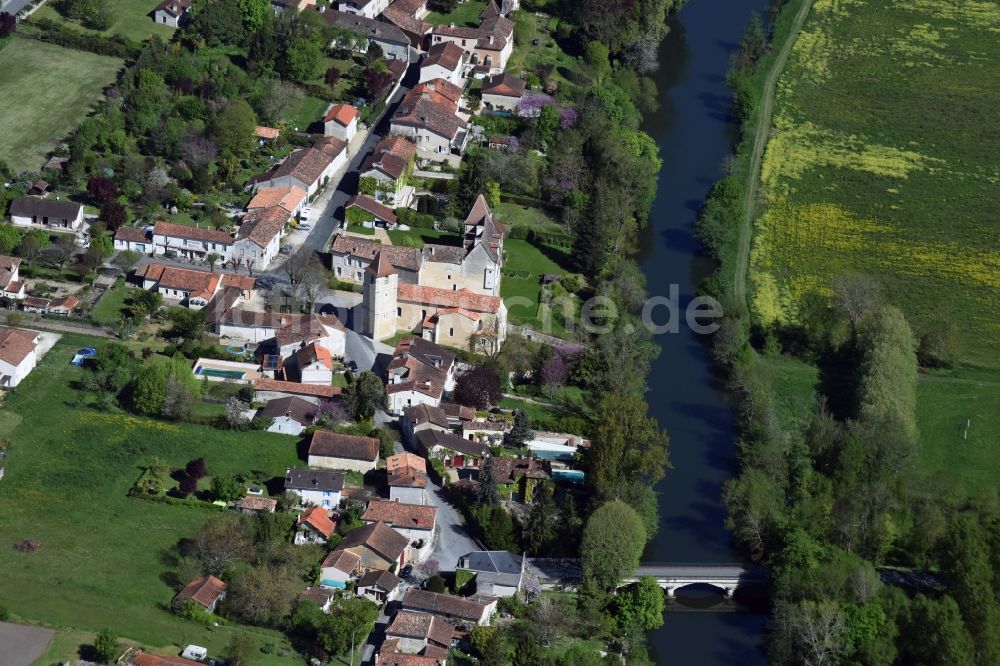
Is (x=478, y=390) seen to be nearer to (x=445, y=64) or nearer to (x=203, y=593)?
(x=203, y=593)

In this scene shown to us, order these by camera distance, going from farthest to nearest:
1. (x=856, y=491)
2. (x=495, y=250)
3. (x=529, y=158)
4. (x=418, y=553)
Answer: (x=529, y=158) → (x=495, y=250) → (x=856, y=491) → (x=418, y=553)

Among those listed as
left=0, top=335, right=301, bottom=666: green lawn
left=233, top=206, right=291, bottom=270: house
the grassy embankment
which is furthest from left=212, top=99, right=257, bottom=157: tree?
the grassy embankment

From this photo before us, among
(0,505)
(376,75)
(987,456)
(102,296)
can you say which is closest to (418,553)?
(0,505)

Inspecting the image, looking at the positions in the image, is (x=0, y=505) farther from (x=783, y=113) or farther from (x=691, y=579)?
(x=783, y=113)

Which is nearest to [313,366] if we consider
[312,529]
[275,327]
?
[275,327]

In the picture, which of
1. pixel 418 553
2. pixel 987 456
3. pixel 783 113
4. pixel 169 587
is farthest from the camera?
pixel 783 113

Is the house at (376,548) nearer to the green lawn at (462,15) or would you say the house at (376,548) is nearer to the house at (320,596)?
the house at (320,596)
